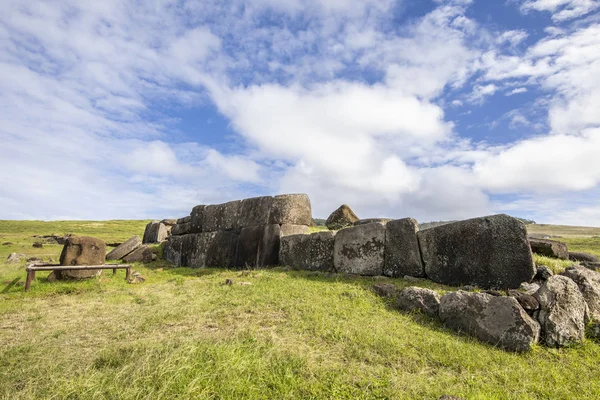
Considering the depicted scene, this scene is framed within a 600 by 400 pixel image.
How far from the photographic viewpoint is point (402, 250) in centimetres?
881

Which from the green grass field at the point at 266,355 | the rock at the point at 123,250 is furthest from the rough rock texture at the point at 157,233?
the green grass field at the point at 266,355

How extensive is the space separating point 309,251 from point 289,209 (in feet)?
7.12

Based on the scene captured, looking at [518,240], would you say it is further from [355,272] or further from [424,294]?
[355,272]

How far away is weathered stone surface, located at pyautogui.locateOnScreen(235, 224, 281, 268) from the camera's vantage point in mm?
12248

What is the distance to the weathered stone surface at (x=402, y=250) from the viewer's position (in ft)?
27.9

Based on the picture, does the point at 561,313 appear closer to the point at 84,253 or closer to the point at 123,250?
the point at 84,253

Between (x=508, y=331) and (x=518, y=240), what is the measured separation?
2721 mm

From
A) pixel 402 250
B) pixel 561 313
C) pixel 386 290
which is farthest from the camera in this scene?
pixel 402 250

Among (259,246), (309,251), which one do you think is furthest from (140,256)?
(309,251)

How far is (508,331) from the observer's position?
4789 mm

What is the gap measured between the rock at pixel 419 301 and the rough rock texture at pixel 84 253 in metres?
9.39

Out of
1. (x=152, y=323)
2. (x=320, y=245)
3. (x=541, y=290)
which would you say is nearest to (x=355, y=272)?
(x=320, y=245)

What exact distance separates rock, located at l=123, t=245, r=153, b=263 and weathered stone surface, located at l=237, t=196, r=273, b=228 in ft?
18.2

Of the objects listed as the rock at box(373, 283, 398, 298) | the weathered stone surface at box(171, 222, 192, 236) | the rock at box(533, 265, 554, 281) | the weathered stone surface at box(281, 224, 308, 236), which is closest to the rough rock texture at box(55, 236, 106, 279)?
the weathered stone surface at box(171, 222, 192, 236)
